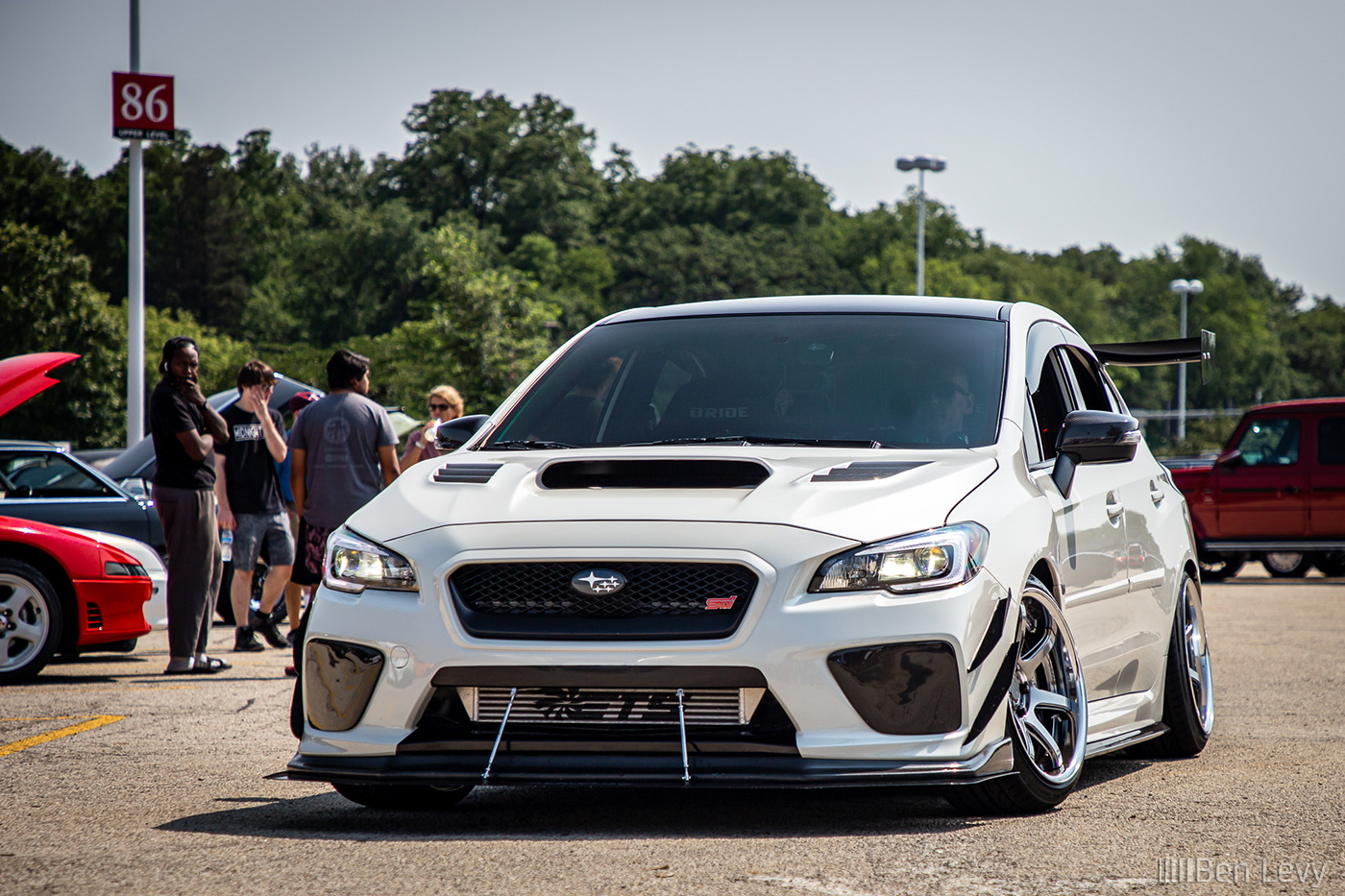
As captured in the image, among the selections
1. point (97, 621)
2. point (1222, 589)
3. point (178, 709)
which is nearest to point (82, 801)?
point (178, 709)

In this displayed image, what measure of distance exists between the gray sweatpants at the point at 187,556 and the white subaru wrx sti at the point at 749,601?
4.85m

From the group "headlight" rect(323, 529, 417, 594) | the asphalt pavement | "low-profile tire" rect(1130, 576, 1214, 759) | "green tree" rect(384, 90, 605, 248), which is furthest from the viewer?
"green tree" rect(384, 90, 605, 248)

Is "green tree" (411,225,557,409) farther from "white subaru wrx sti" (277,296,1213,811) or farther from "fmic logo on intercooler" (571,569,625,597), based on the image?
"fmic logo on intercooler" (571,569,625,597)

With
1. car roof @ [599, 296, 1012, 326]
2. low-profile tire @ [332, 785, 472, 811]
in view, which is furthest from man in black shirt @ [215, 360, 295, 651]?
low-profile tire @ [332, 785, 472, 811]

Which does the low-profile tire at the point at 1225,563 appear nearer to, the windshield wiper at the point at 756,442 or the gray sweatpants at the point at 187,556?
the gray sweatpants at the point at 187,556

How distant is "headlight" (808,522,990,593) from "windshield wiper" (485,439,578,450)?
4.82 feet

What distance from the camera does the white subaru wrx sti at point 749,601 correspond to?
14.9 feet

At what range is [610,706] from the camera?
4645 millimetres

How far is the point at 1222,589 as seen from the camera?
63.4 ft

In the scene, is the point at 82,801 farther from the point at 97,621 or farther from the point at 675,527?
the point at 97,621

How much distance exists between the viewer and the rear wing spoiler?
7.71 metres

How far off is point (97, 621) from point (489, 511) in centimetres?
640

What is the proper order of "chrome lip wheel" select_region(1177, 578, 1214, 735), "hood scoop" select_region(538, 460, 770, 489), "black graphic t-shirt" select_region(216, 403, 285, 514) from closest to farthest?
"hood scoop" select_region(538, 460, 770, 489) → "chrome lip wheel" select_region(1177, 578, 1214, 735) → "black graphic t-shirt" select_region(216, 403, 285, 514)

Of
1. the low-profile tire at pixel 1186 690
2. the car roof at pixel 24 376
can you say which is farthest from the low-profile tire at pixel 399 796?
the car roof at pixel 24 376
